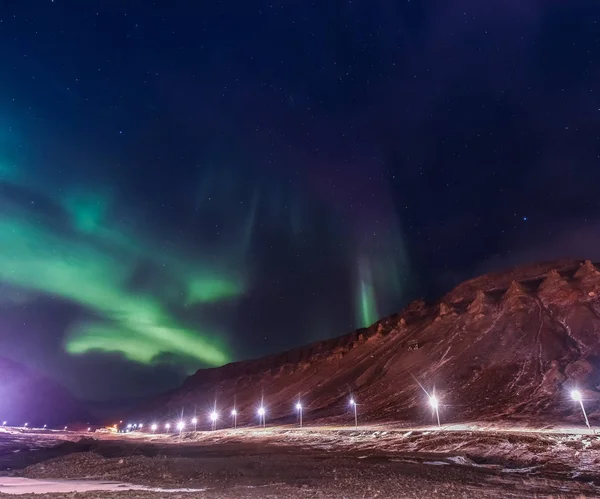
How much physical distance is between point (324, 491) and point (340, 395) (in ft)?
402

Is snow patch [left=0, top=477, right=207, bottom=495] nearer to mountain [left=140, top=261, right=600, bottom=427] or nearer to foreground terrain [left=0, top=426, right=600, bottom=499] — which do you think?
foreground terrain [left=0, top=426, right=600, bottom=499]

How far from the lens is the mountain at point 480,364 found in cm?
9312

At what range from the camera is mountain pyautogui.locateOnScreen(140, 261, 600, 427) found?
3666 inches

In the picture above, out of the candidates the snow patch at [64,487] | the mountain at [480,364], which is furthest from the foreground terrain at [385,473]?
the mountain at [480,364]

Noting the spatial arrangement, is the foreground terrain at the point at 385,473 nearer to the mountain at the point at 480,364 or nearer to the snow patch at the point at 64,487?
the snow patch at the point at 64,487

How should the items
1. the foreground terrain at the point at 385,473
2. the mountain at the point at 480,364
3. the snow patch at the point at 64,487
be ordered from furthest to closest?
the mountain at the point at 480,364, the foreground terrain at the point at 385,473, the snow patch at the point at 64,487

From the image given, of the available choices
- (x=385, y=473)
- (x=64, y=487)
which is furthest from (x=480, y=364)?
(x=64, y=487)

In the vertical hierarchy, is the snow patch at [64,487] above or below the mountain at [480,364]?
below

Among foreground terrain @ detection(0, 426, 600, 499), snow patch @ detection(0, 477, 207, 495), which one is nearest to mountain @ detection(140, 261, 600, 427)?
foreground terrain @ detection(0, 426, 600, 499)

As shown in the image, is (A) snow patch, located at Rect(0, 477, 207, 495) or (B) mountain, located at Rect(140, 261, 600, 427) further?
(B) mountain, located at Rect(140, 261, 600, 427)

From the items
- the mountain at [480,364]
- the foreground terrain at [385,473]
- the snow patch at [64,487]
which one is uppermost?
the mountain at [480,364]

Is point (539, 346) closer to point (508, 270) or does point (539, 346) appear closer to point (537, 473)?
point (508, 270)

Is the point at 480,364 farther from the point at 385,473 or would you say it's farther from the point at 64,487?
the point at 64,487

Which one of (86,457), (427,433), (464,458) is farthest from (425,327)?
(86,457)
